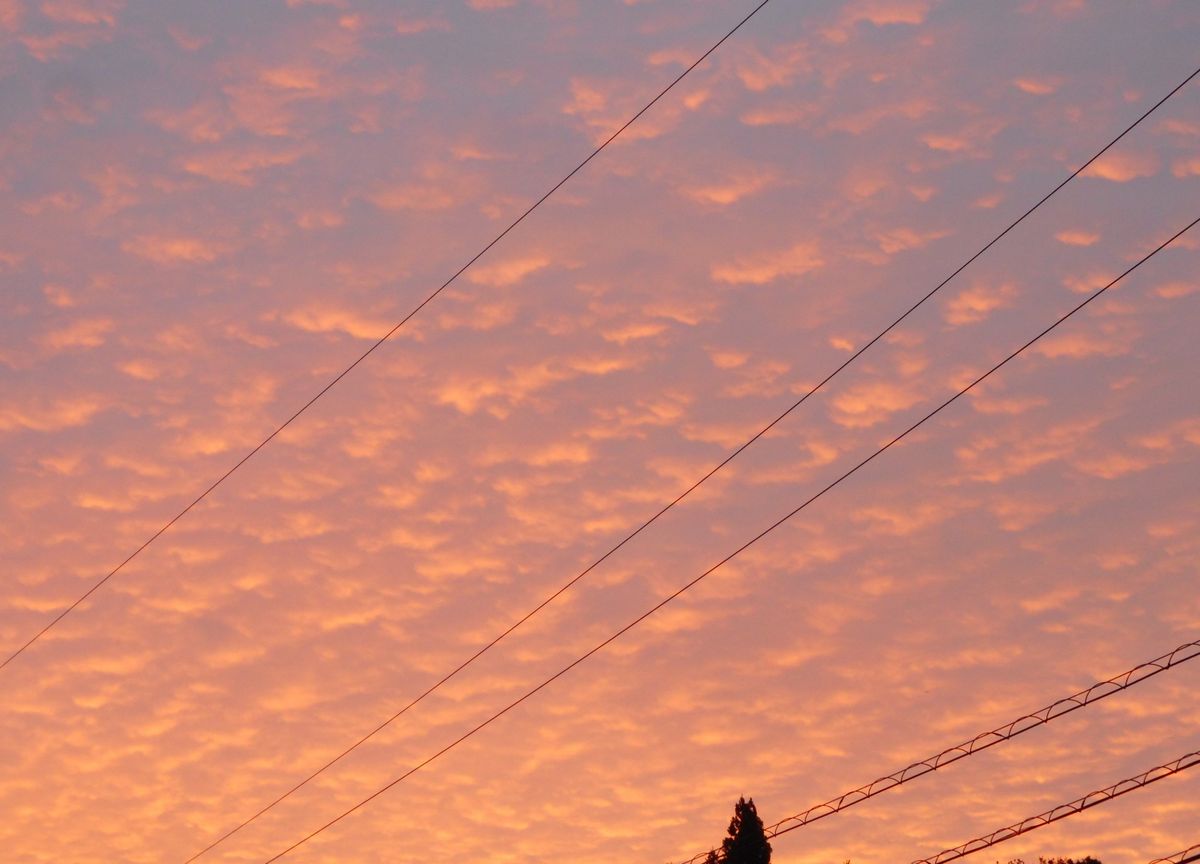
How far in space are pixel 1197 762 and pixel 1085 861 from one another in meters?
38.7

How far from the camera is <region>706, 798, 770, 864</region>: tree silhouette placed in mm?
48156

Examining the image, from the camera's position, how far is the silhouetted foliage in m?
48.2

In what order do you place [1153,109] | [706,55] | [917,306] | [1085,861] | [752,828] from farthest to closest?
[1085,861] < [752,828] < [706,55] < [917,306] < [1153,109]

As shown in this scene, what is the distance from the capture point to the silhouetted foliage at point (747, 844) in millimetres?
48156

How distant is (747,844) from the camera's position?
48312mm

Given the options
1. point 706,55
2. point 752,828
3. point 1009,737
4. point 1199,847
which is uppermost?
point 706,55

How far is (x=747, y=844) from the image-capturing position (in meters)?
48.3

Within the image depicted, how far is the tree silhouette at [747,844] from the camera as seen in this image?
1896 inches

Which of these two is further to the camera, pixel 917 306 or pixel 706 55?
pixel 706 55

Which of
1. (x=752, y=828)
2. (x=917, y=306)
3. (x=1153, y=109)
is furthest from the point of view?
(x=752, y=828)

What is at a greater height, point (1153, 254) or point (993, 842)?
point (1153, 254)

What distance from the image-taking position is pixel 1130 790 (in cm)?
2820

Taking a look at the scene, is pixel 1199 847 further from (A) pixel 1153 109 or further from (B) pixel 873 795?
(A) pixel 1153 109

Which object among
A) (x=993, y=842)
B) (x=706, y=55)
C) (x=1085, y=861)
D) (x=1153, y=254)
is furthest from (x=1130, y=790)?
(x=1085, y=861)
